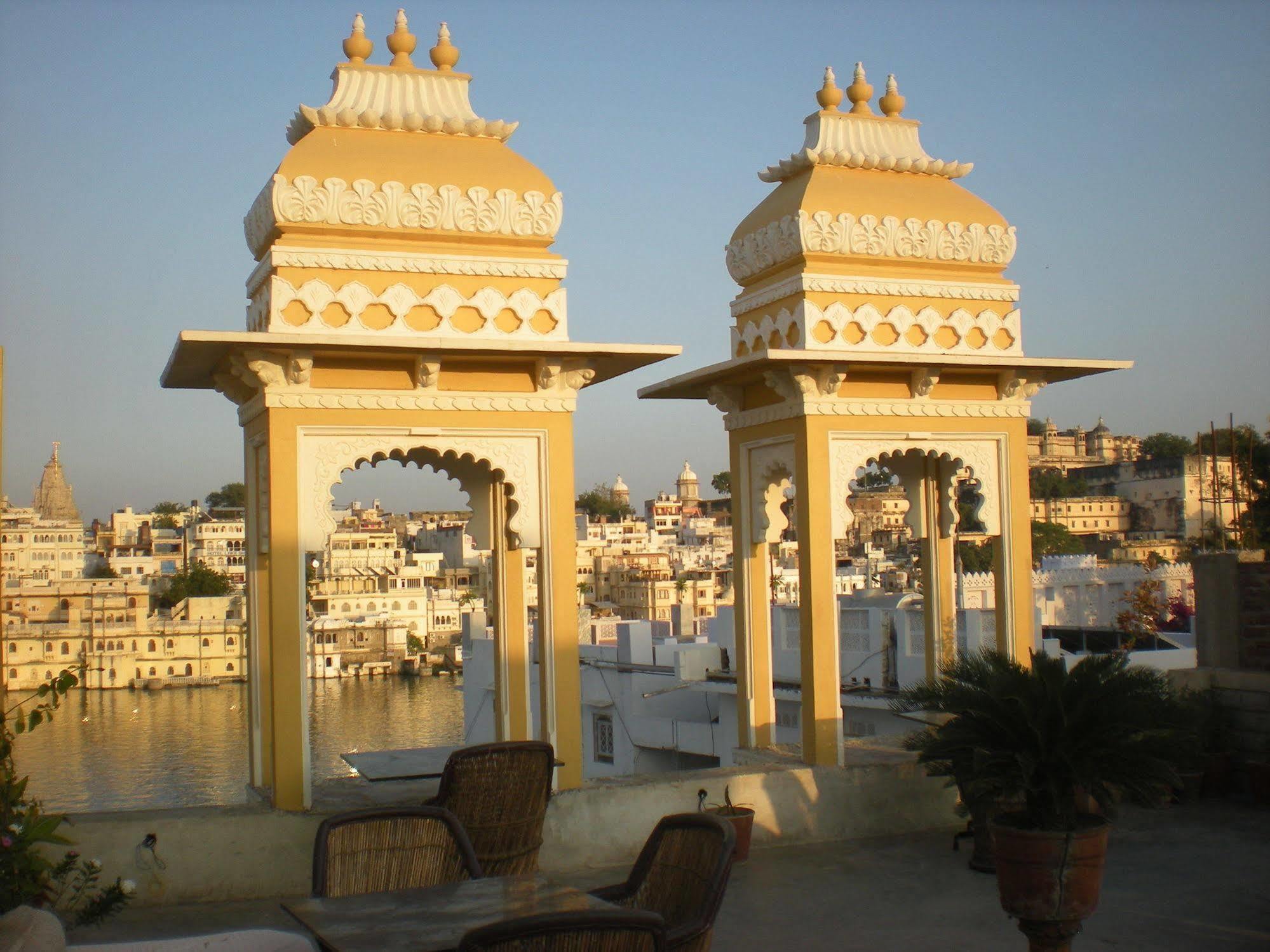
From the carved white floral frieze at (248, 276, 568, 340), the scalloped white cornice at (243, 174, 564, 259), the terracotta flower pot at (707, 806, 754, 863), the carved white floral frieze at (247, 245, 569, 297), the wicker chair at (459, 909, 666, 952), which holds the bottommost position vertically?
the terracotta flower pot at (707, 806, 754, 863)

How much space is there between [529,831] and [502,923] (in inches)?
114

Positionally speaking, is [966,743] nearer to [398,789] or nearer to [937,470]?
[398,789]

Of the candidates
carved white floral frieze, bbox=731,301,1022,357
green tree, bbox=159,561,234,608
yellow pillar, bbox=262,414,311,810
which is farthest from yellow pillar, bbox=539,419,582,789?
green tree, bbox=159,561,234,608

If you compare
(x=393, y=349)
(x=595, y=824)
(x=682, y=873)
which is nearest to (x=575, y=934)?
(x=682, y=873)

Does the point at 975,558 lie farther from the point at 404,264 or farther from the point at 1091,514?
the point at 404,264

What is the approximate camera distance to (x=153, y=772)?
4125 centimetres

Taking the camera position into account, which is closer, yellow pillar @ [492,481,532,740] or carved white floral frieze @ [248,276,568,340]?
carved white floral frieze @ [248,276,568,340]

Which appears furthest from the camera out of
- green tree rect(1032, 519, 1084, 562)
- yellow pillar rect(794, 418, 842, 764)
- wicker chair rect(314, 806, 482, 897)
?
green tree rect(1032, 519, 1084, 562)

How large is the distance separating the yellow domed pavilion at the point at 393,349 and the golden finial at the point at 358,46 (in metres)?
0.01

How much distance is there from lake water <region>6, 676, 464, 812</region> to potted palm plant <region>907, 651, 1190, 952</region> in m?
25.8

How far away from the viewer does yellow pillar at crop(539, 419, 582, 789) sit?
279 inches

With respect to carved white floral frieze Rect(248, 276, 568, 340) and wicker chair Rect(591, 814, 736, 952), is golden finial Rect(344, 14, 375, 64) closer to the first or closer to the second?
carved white floral frieze Rect(248, 276, 568, 340)

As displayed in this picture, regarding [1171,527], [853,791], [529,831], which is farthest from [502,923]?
[1171,527]

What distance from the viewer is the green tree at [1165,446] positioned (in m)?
111
